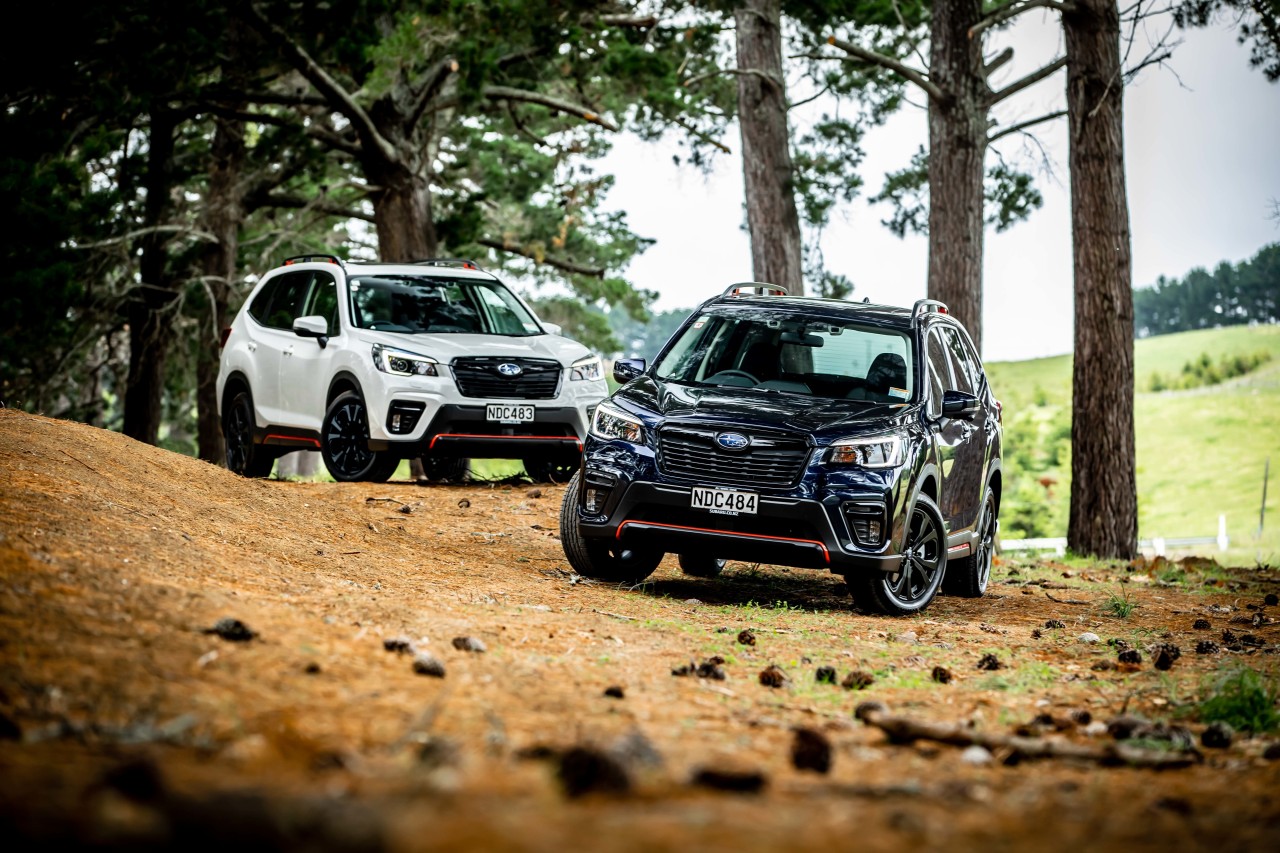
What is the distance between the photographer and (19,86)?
22016 mm

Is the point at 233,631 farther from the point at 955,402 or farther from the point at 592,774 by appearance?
the point at 955,402

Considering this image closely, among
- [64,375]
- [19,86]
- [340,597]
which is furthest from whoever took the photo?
[64,375]

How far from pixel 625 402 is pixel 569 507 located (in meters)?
0.80

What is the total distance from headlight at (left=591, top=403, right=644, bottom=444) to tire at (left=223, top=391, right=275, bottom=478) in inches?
290

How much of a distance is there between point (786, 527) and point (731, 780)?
16.2 ft

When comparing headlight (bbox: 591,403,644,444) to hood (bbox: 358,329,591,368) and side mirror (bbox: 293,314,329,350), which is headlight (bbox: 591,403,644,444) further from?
side mirror (bbox: 293,314,329,350)

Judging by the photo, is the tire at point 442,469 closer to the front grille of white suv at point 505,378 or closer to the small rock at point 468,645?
the front grille of white suv at point 505,378

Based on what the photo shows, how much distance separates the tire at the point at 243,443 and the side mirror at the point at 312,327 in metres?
1.52

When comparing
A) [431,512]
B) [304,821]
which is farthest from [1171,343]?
[304,821]

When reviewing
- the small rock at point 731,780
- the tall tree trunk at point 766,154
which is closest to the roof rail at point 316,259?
the tall tree trunk at point 766,154

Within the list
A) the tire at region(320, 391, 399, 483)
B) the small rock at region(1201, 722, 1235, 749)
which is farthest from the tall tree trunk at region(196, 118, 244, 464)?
the small rock at region(1201, 722, 1235, 749)

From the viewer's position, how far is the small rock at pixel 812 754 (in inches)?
185

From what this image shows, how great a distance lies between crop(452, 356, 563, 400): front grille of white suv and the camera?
47.9 ft

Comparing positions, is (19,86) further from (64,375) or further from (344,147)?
(64,375)
